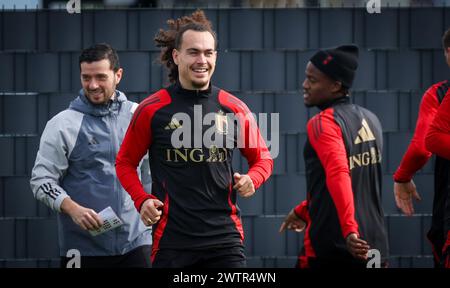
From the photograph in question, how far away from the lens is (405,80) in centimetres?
1025

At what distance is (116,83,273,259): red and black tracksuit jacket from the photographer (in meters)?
7.42

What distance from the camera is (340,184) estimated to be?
24.6ft

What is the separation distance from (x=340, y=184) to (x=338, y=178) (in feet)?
0.12

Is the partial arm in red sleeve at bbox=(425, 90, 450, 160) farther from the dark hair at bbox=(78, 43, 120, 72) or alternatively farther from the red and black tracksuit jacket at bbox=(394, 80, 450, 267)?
the dark hair at bbox=(78, 43, 120, 72)

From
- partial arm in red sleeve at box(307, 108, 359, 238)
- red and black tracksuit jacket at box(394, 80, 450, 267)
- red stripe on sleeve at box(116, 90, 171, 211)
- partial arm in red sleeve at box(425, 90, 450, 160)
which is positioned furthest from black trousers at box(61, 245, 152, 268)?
partial arm in red sleeve at box(425, 90, 450, 160)

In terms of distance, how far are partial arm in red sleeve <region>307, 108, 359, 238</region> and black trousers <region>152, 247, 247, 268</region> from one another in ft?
2.18

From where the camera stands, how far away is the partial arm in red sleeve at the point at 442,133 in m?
→ 7.59

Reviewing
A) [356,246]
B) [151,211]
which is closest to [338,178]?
[356,246]

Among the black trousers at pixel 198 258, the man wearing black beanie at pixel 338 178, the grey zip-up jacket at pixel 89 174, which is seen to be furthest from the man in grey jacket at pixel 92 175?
the man wearing black beanie at pixel 338 178

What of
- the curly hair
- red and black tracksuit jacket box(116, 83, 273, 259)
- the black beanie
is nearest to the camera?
red and black tracksuit jacket box(116, 83, 273, 259)

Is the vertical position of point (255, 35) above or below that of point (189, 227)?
above
